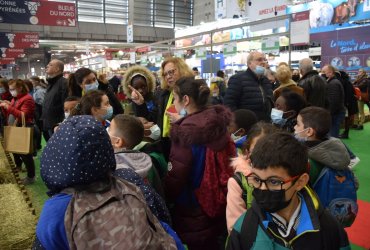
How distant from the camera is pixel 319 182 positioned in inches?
78.4

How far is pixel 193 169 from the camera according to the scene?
218 centimetres

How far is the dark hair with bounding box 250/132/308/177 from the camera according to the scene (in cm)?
143

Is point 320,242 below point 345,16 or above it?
below

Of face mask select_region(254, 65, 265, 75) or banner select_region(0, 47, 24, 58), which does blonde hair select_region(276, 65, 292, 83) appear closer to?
face mask select_region(254, 65, 265, 75)

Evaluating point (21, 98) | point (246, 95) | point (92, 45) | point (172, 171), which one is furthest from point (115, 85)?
point (92, 45)

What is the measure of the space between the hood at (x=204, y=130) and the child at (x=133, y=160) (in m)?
0.29

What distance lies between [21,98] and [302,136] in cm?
448

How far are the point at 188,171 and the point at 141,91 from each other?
5.29 ft

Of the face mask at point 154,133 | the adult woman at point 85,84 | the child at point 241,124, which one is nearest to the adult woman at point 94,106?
the face mask at point 154,133

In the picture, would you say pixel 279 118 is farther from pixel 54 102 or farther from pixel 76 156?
pixel 54 102

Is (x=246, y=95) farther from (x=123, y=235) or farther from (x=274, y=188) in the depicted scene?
(x=123, y=235)

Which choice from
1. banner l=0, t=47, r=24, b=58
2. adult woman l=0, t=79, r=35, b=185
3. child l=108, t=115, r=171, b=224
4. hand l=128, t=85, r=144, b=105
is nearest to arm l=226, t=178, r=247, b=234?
child l=108, t=115, r=171, b=224

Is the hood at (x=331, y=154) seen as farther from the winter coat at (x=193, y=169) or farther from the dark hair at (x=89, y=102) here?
the dark hair at (x=89, y=102)

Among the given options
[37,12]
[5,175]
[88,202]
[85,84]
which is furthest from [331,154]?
[37,12]
